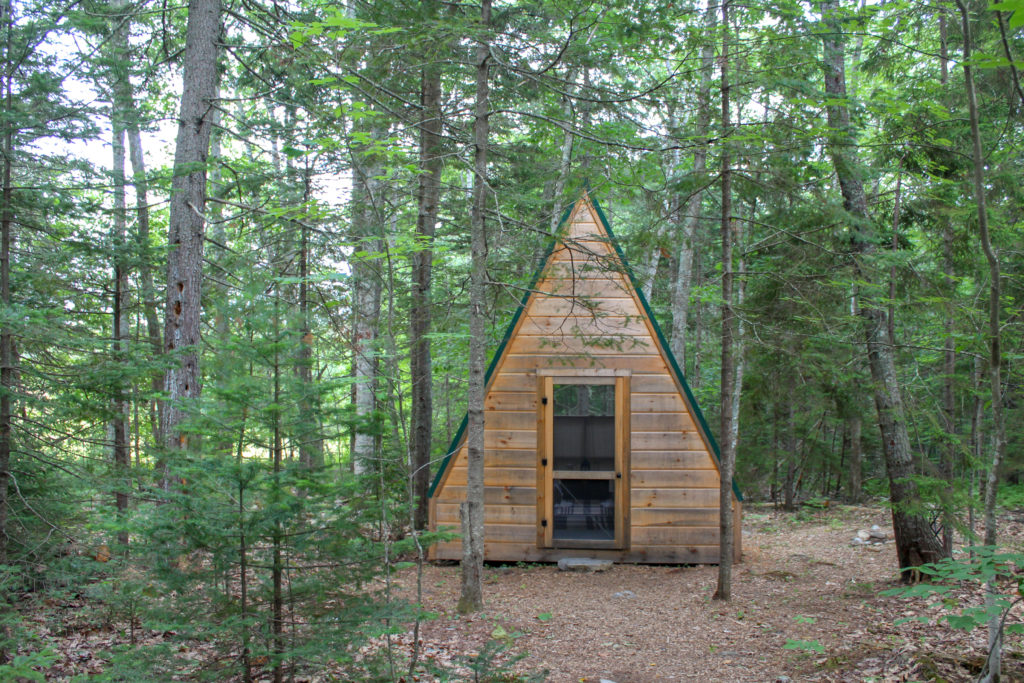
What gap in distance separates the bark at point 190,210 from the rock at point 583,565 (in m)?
4.26

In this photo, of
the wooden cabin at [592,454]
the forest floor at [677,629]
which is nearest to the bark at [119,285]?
the forest floor at [677,629]

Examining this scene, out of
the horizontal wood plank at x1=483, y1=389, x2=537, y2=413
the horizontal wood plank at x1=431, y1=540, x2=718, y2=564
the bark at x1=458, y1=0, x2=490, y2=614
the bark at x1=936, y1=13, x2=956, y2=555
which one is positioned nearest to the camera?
the bark at x1=936, y1=13, x2=956, y2=555

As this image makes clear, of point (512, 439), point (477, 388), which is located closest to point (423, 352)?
point (512, 439)

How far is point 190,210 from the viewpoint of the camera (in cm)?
626

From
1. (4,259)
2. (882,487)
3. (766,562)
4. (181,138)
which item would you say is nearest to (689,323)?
(766,562)

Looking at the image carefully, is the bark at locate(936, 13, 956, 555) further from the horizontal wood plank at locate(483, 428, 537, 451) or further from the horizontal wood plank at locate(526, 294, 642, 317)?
the horizontal wood plank at locate(483, 428, 537, 451)

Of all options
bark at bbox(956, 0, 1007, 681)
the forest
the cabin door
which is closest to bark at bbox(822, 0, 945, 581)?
the forest

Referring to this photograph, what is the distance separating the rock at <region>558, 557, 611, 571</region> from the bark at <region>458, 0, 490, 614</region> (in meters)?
1.89

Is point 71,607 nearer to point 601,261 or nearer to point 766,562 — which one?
point 601,261

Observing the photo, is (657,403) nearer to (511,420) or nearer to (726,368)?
(726,368)

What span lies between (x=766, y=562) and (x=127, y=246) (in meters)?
7.66

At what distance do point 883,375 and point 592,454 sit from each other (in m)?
3.20

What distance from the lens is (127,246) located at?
6160 mm

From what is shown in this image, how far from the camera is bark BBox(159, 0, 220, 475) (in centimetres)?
613
